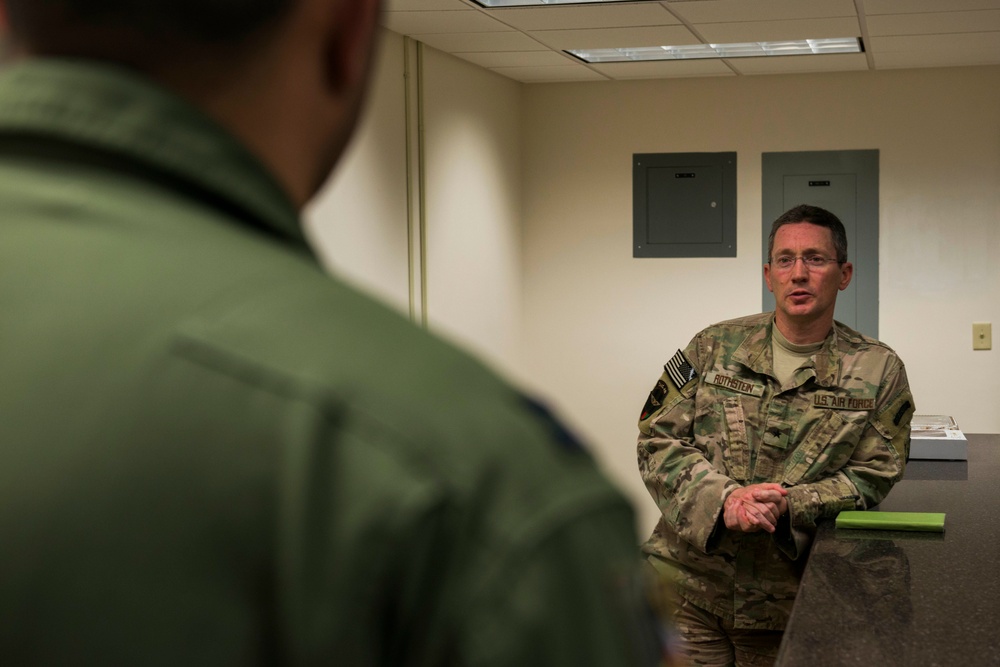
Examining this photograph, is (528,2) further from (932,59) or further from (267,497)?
(267,497)

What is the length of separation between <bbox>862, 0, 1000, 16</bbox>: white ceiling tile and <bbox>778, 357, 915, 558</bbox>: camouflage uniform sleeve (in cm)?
181

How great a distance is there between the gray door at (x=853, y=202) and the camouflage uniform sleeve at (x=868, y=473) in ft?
9.60

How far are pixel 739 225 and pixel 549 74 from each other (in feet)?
4.05

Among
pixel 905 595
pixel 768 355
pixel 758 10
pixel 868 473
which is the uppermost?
pixel 758 10

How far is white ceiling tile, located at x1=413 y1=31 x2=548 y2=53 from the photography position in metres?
4.45

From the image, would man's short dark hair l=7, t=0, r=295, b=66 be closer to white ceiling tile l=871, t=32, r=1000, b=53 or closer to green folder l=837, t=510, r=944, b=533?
green folder l=837, t=510, r=944, b=533

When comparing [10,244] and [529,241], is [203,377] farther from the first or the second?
[529,241]

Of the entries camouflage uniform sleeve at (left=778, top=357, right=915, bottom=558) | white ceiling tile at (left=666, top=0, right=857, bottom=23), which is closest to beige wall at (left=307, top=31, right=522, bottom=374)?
white ceiling tile at (left=666, top=0, right=857, bottom=23)

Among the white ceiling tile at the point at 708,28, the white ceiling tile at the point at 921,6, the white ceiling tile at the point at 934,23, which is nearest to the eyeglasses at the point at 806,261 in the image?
the white ceiling tile at the point at 708,28

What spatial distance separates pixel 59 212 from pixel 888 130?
18.2 feet

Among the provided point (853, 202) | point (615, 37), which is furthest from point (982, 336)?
point (615, 37)

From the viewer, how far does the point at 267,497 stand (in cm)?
41

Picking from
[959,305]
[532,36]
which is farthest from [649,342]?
[532,36]

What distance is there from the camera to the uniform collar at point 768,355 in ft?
8.78
